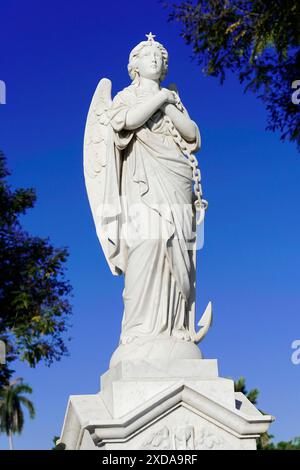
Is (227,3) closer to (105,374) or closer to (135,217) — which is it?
(135,217)

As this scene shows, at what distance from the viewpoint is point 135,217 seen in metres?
7.66

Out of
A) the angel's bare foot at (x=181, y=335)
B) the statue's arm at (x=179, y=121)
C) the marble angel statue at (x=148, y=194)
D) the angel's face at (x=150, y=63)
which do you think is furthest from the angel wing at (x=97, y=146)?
the angel's bare foot at (x=181, y=335)

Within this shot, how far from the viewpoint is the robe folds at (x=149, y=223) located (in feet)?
24.4

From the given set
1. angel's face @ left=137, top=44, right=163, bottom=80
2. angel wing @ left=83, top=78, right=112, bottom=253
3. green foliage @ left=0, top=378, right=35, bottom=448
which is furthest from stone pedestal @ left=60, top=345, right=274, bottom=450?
green foliage @ left=0, top=378, right=35, bottom=448

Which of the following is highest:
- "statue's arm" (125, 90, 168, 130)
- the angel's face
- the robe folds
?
the angel's face

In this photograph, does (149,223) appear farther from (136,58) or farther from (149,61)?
(136,58)

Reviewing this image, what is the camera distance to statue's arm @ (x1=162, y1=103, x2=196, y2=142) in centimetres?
809

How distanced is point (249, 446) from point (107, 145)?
3295mm

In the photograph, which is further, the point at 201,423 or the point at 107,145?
the point at 107,145

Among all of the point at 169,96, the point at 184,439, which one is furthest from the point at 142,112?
the point at 184,439

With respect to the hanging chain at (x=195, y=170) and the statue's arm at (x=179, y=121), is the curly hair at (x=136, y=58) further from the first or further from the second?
the hanging chain at (x=195, y=170)

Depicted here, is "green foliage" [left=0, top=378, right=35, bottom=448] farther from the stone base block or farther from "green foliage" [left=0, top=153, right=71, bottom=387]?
the stone base block

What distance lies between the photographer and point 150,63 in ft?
→ 27.1
